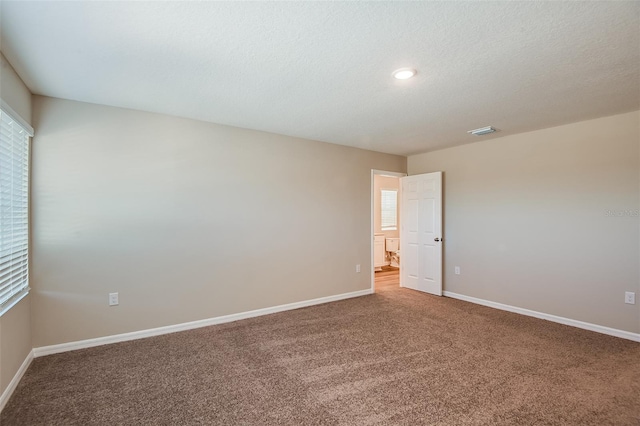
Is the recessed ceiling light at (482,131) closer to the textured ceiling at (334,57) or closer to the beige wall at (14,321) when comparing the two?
the textured ceiling at (334,57)

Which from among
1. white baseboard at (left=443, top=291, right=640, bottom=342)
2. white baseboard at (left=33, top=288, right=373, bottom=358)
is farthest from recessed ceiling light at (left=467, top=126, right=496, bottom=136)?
white baseboard at (left=33, top=288, right=373, bottom=358)

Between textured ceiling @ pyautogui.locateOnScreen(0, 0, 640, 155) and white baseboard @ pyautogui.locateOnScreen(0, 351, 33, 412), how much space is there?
2.32 metres

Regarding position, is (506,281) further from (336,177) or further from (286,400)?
(286,400)

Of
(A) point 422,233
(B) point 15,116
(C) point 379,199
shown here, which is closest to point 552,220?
(A) point 422,233

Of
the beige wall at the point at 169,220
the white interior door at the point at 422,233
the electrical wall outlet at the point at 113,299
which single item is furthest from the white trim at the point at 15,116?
the white interior door at the point at 422,233

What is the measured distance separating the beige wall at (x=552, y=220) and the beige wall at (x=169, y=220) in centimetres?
198

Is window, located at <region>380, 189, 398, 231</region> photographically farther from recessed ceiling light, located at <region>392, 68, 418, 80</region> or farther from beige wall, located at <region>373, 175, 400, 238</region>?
recessed ceiling light, located at <region>392, 68, 418, 80</region>

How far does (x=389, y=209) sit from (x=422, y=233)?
2.60 m

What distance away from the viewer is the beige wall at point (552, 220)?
3.31 m

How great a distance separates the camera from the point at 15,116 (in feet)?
7.57

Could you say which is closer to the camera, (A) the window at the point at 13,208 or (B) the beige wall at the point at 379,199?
(A) the window at the point at 13,208

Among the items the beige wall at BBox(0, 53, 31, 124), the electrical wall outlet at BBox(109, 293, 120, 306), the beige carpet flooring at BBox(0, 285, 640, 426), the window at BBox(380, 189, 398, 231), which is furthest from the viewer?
the window at BBox(380, 189, 398, 231)

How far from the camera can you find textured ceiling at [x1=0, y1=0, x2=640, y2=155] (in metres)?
1.69

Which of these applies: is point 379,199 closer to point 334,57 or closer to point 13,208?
point 334,57
